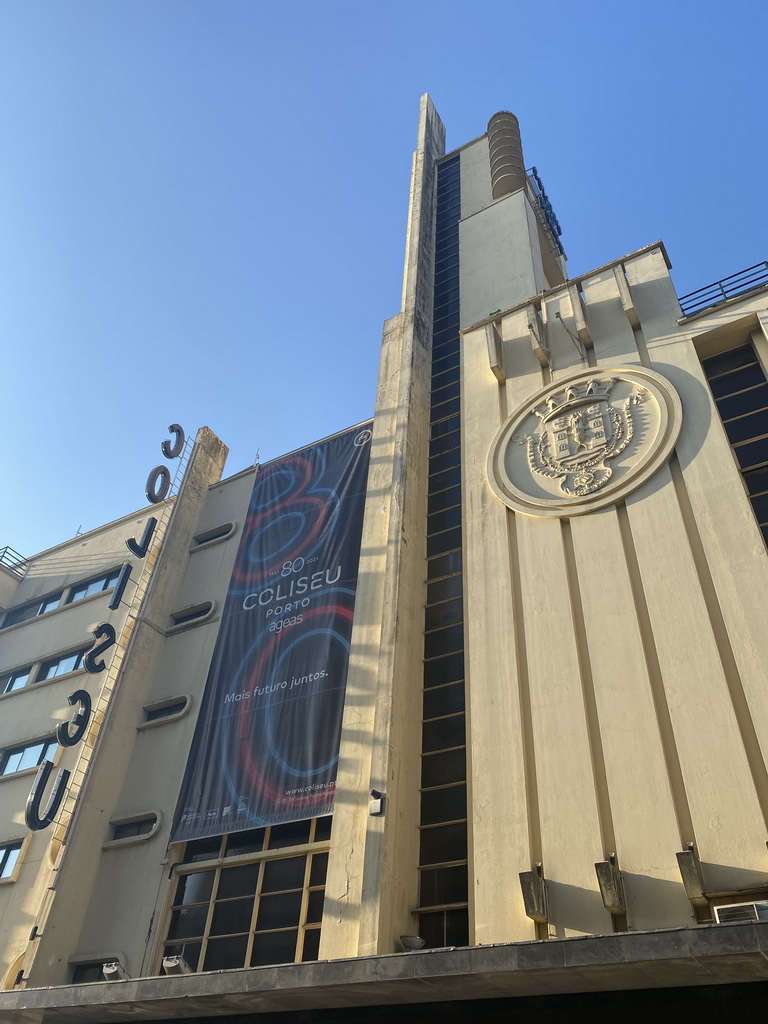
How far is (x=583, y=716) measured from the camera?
1412 cm

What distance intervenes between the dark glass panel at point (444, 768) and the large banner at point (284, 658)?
9.23ft

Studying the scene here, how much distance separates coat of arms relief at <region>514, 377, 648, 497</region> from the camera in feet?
57.6

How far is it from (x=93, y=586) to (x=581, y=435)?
2191 centimetres

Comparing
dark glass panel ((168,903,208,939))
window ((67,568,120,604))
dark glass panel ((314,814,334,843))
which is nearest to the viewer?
dark glass panel ((314,814,334,843))

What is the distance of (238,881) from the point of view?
19047 mm

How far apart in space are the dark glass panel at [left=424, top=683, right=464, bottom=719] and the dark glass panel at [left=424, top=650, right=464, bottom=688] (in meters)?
0.19

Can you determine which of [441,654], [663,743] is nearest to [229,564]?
[441,654]

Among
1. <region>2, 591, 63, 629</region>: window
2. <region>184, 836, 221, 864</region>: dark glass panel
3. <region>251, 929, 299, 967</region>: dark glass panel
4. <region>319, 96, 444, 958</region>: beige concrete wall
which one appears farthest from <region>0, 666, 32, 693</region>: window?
<region>319, 96, 444, 958</region>: beige concrete wall

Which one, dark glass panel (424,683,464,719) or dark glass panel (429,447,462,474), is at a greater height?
dark glass panel (429,447,462,474)

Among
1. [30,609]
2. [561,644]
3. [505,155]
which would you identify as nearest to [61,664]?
[30,609]

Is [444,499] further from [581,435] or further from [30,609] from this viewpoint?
[30,609]

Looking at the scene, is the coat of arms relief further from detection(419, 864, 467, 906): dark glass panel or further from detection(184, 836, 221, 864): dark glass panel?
detection(184, 836, 221, 864): dark glass panel

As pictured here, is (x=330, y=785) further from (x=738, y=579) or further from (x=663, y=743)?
(x=738, y=579)

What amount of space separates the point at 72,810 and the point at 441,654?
11591 mm
